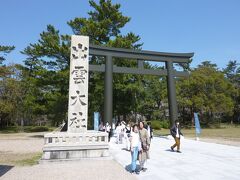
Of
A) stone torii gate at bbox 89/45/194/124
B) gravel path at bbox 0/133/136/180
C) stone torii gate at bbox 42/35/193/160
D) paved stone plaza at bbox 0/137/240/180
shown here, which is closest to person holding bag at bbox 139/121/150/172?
paved stone plaza at bbox 0/137/240/180

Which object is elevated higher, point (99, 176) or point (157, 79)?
point (157, 79)

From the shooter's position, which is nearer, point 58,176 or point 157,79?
point 58,176

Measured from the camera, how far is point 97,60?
27.1 m

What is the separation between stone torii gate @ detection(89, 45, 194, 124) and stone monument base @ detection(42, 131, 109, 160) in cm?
752

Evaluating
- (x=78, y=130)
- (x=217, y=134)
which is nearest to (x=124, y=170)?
(x=78, y=130)

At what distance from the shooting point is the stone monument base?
9836 millimetres

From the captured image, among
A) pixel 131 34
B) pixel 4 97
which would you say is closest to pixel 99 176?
pixel 131 34

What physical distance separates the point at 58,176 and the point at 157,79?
3563 centimetres

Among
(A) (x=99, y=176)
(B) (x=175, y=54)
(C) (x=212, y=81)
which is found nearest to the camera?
(A) (x=99, y=176)

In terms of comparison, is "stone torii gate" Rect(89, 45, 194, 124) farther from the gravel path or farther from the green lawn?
the gravel path

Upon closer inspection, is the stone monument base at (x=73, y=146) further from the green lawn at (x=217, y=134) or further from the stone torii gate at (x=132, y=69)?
the green lawn at (x=217, y=134)

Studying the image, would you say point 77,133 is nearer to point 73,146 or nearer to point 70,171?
point 73,146

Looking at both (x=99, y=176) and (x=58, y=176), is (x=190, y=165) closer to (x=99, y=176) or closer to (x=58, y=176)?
(x=99, y=176)

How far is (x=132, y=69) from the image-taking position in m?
19.9
